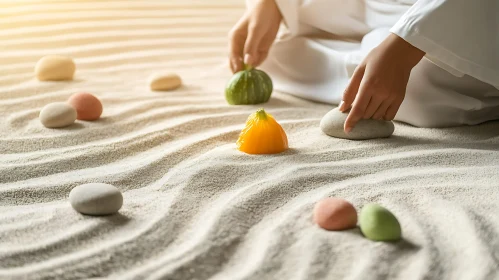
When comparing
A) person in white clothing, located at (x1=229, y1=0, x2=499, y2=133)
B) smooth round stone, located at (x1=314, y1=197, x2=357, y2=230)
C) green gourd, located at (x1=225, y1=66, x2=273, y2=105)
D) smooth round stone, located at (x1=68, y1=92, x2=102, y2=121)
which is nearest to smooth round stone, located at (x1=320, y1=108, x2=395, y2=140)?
person in white clothing, located at (x1=229, y1=0, x2=499, y2=133)

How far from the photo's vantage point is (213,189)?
1229 millimetres

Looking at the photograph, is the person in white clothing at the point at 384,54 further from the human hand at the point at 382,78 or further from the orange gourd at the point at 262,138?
the orange gourd at the point at 262,138

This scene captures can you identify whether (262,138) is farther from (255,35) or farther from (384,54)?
(255,35)

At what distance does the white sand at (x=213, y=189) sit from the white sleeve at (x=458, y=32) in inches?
6.8

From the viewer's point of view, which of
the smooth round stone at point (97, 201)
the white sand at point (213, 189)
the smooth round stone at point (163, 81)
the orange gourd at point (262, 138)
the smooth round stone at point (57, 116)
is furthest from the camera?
the smooth round stone at point (163, 81)

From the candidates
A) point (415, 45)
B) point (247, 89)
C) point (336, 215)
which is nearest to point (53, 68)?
point (247, 89)

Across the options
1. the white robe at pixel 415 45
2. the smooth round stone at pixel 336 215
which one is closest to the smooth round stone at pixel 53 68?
the white robe at pixel 415 45

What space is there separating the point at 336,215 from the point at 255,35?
37.0 inches

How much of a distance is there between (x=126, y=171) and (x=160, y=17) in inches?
50.9

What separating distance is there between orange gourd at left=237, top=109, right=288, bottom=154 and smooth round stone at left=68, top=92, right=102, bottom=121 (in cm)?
41

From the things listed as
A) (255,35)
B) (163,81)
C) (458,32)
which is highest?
(458,32)

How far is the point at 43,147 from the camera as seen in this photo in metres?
1.47

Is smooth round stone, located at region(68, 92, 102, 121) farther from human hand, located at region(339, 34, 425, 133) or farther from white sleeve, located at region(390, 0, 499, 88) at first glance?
white sleeve, located at region(390, 0, 499, 88)

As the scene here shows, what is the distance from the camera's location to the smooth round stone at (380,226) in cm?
101
